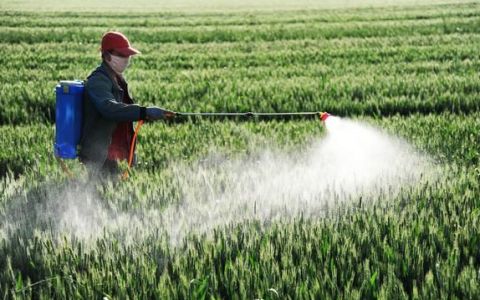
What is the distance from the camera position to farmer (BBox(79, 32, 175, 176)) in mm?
5414

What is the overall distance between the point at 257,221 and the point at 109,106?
6.16 feet

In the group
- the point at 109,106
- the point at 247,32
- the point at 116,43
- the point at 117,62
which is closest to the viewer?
the point at 109,106

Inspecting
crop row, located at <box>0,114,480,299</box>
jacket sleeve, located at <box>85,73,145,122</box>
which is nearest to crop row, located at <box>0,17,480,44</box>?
jacket sleeve, located at <box>85,73,145,122</box>

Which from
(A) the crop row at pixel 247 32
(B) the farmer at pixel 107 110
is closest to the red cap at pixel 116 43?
(B) the farmer at pixel 107 110

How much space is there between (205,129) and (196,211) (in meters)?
3.60

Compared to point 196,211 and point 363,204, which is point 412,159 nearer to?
point 363,204

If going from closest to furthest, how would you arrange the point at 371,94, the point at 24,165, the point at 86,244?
1. the point at 86,244
2. the point at 24,165
3. the point at 371,94

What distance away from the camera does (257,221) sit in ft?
13.5

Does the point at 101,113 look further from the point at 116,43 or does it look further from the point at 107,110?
the point at 116,43

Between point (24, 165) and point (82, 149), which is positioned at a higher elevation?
point (82, 149)

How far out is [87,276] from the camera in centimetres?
348

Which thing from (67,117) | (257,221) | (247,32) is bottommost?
(257,221)

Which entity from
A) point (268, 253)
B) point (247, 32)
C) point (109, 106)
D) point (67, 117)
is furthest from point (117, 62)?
point (247, 32)

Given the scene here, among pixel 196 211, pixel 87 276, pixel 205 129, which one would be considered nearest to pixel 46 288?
pixel 87 276
